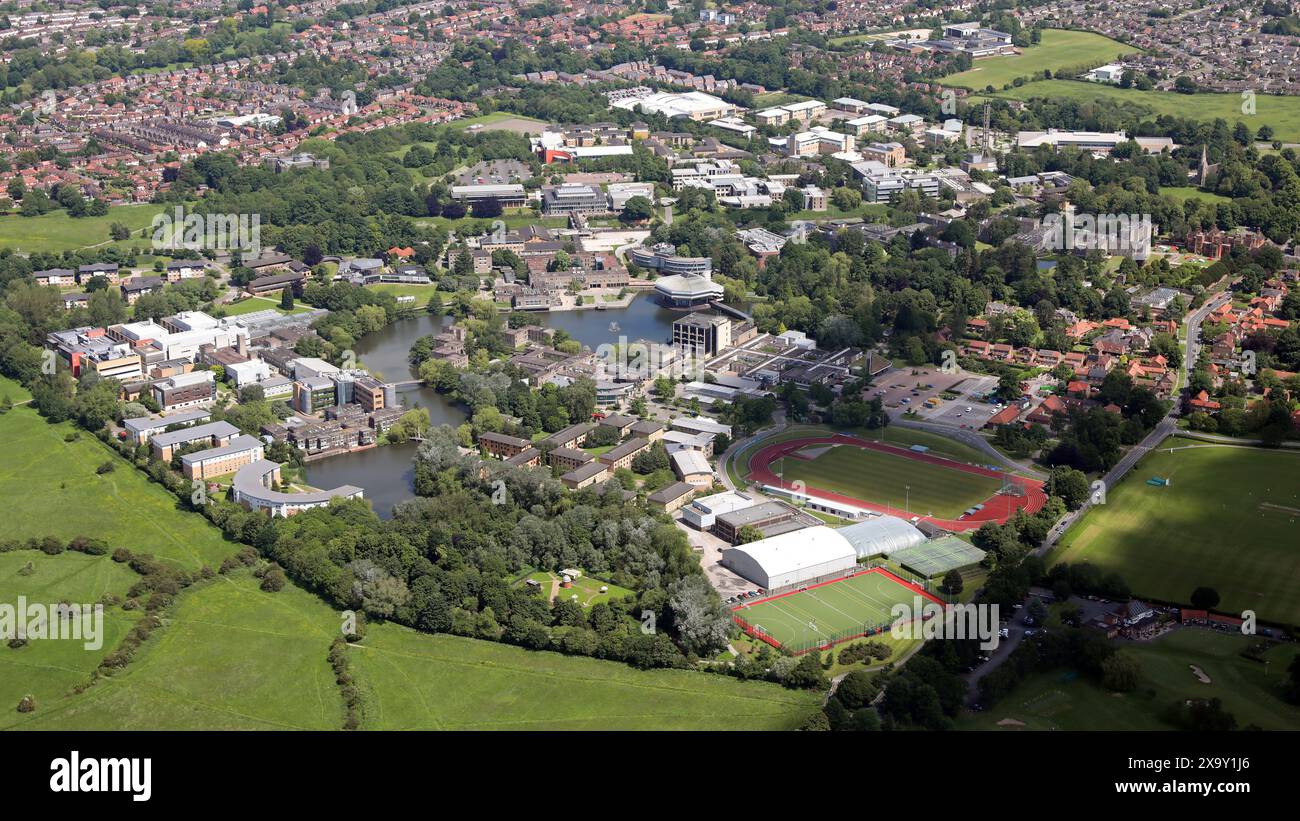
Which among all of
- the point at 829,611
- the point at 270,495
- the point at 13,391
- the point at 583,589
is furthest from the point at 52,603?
the point at 829,611

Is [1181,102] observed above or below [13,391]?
above

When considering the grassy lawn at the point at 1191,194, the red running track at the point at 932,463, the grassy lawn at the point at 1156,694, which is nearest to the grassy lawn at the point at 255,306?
the red running track at the point at 932,463

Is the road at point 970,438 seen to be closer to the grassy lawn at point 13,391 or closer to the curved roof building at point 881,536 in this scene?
the curved roof building at point 881,536

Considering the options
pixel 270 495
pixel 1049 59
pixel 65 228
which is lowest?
pixel 270 495

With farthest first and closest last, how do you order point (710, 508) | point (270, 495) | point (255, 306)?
point (255, 306) < point (270, 495) < point (710, 508)

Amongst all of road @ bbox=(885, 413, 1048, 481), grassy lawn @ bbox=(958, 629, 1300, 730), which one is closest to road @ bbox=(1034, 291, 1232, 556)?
road @ bbox=(885, 413, 1048, 481)

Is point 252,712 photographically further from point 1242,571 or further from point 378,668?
point 1242,571

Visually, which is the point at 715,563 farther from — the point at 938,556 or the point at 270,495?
the point at 270,495
